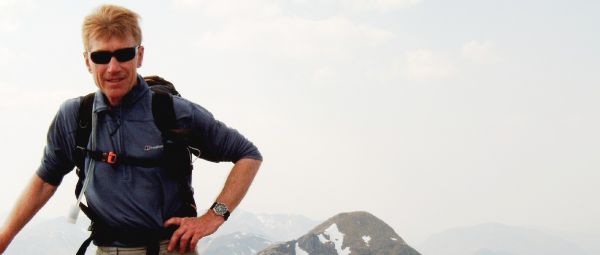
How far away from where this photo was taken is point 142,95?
15.5 ft

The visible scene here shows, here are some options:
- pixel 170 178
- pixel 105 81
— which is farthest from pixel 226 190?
pixel 105 81

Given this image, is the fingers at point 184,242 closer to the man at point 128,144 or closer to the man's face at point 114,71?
the man at point 128,144

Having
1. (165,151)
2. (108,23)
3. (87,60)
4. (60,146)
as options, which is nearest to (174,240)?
(165,151)

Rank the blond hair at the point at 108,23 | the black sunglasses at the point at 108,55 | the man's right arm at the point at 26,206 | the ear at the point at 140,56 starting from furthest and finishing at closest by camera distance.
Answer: the man's right arm at the point at 26,206, the ear at the point at 140,56, the black sunglasses at the point at 108,55, the blond hair at the point at 108,23

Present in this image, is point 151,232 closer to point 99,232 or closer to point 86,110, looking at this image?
point 99,232

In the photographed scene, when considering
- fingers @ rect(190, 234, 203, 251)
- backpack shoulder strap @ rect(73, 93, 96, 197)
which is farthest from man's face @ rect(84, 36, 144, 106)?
fingers @ rect(190, 234, 203, 251)

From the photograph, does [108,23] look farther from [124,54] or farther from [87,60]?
[87,60]

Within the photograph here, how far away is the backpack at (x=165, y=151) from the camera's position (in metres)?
4.54

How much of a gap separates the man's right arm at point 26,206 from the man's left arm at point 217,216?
1413mm

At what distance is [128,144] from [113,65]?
0.68 meters

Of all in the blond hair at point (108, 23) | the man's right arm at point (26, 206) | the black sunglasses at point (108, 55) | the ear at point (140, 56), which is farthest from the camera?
the man's right arm at point (26, 206)

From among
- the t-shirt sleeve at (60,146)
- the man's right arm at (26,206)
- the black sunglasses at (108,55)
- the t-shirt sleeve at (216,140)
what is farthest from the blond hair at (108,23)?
the man's right arm at (26,206)

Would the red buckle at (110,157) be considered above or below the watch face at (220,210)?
above

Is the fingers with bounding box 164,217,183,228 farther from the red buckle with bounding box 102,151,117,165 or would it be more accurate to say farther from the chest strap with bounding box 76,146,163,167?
the red buckle with bounding box 102,151,117,165
